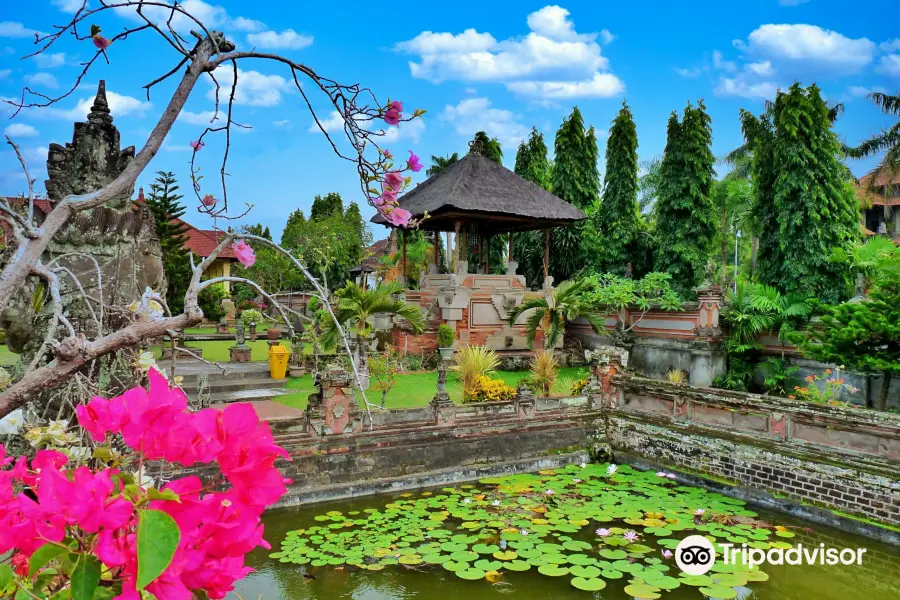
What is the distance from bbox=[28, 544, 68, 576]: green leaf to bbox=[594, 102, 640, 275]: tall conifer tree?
22.4 meters

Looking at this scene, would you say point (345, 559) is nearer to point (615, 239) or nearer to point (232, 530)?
point (232, 530)

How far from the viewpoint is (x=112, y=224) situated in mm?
4273

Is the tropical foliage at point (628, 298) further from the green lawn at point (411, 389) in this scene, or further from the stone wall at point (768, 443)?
the stone wall at point (768, 443)

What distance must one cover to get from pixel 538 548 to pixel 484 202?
1195 centimetres

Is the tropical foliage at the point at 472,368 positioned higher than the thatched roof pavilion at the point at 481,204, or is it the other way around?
the thatched roof pavilion at the point at 481,204

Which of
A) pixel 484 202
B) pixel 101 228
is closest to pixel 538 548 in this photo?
pixel 101 228

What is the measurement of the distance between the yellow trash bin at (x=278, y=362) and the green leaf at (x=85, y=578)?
1346 centimetres

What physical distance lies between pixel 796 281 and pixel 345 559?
42.4ft

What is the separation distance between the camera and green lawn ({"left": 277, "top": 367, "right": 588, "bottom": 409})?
40.6 ft

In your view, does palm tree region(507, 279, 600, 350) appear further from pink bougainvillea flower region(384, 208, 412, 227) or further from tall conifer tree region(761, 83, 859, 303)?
pink bougainvillea flower region(384, 208, 412, 227)

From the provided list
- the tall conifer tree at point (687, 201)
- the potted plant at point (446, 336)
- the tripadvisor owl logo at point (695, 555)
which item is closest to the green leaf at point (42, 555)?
the tripadvisor owl logo at point (695, 555)

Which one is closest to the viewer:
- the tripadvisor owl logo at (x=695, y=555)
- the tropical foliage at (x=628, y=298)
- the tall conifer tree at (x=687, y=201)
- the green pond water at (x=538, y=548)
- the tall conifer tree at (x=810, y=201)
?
the green pond water at (x=538, y=548)

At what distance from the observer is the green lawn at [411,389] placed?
1237cm

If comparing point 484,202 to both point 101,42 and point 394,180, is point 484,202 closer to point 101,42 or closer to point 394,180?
point 394,180
